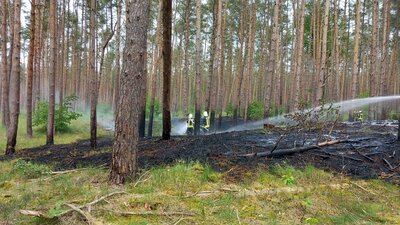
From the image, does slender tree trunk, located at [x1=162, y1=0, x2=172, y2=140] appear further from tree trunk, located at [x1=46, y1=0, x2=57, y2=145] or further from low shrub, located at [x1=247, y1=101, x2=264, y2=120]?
low shrub, located at [x1=247, y1=101, x2=264, y2=120]

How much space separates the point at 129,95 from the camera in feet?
14.7

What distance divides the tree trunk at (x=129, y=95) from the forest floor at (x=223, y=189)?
13.1 inches

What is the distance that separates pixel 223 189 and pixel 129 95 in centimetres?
196

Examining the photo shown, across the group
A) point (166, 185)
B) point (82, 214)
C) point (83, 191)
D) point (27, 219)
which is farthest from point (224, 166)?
point (27, 219)

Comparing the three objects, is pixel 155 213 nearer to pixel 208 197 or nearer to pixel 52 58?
pixel 208 197

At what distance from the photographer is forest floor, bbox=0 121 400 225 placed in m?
3.49

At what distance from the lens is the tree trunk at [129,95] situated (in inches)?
177

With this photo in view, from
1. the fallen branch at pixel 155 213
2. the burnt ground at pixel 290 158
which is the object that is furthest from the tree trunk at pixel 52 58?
the fallen branch at pixel 155 213

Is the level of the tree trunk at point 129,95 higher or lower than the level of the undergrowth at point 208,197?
higher

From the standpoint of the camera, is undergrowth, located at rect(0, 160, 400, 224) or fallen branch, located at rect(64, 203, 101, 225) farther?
undergrowth, located at rect(0, 160, 400, 224)

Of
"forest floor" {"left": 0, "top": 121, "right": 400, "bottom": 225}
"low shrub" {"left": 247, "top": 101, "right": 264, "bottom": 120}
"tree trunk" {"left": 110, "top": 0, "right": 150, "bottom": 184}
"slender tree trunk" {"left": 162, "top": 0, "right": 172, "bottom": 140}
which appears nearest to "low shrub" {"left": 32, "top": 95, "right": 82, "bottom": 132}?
"slender tree trunk" {"left": 162, "top": 0, "right": 172, "bottom": 140}

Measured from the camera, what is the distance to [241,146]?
7047 millimetres

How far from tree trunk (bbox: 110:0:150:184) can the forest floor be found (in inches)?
13.1

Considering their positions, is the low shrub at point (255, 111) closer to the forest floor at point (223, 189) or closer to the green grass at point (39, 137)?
the green grass at point (39, 137)
